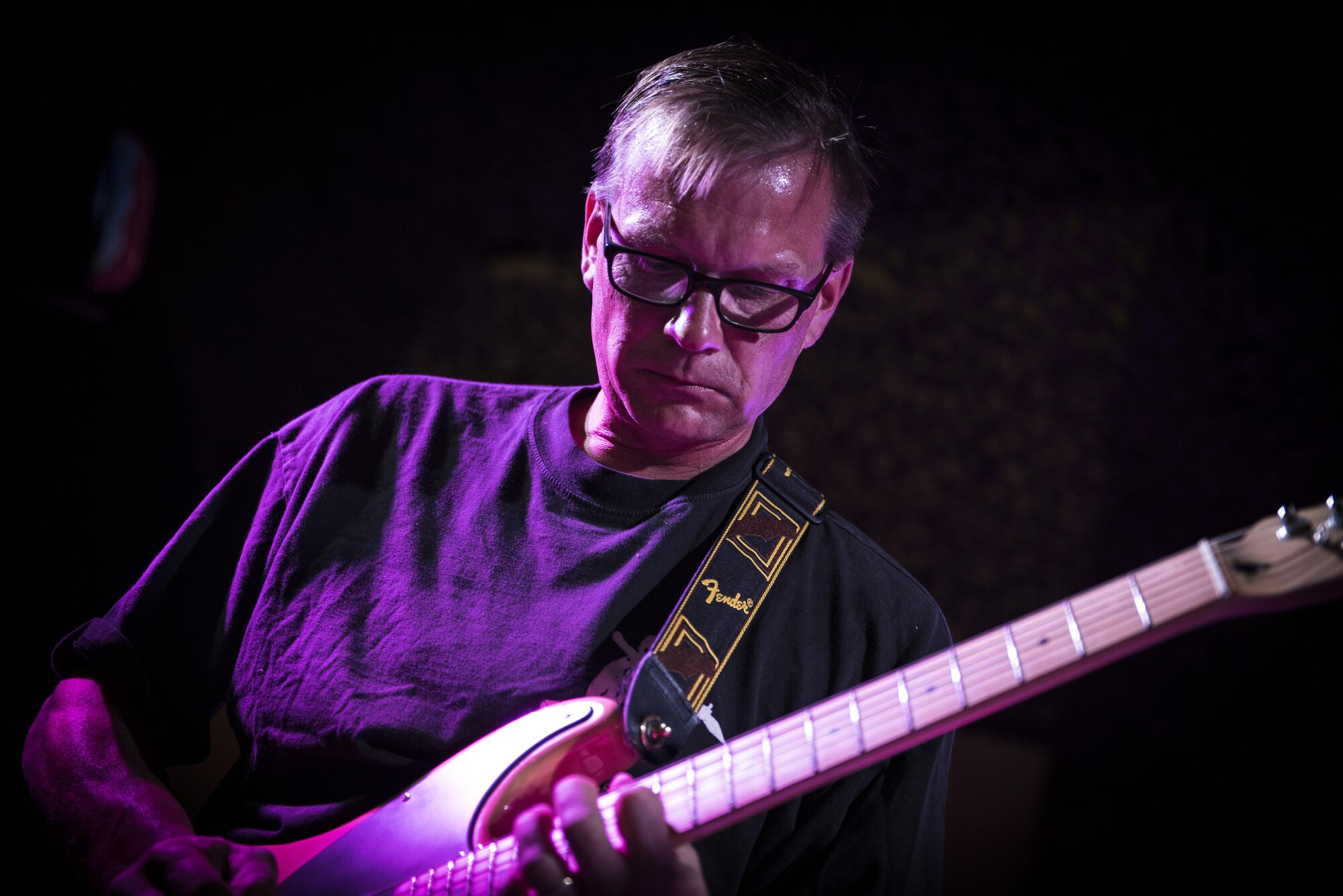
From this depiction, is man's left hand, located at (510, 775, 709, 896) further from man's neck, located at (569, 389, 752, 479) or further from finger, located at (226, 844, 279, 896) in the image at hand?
man's neck, located at (569, 389, 752, 479)

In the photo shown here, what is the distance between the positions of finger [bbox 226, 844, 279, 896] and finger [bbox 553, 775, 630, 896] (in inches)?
14.4

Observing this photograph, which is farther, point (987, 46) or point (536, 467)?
point (987, 46)

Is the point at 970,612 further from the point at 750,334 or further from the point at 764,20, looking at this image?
the point at 764,20

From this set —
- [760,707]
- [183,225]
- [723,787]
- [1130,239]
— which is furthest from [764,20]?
[723,787]

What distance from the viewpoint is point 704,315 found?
100 cm

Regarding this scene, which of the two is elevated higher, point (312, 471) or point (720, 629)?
point (312, 471)

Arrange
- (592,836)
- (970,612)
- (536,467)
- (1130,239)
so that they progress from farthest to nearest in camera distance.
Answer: (970,612) → (1130,239) → (536,467) → (592,836)

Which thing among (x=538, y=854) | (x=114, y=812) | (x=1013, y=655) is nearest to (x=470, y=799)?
(x=538, y=854)

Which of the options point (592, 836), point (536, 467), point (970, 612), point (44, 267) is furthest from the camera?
point (970, 612)

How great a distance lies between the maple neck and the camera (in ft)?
2.17

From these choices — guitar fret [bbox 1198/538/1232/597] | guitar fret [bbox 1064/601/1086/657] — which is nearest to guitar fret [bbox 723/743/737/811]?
guitar fret [bbox 1064/601/1086/657]

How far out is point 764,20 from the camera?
6.24 ft

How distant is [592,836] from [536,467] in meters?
0.53

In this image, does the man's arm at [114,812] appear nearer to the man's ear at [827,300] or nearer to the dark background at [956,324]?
the dark background at [956,324]
